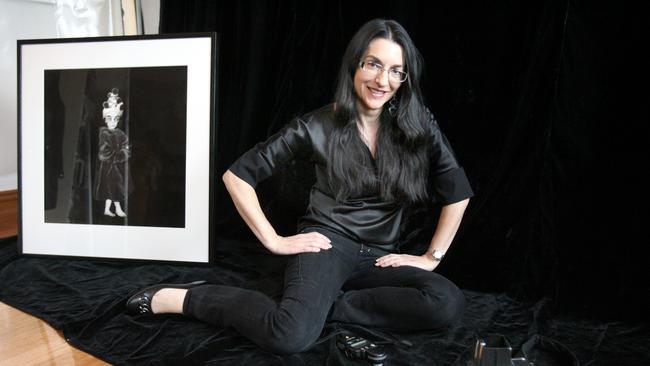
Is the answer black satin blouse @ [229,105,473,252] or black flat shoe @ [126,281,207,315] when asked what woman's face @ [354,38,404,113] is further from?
black flat shoe @ [126,281,207,315]

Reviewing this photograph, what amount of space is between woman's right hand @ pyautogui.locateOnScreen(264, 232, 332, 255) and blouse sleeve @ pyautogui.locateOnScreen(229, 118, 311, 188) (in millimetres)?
209

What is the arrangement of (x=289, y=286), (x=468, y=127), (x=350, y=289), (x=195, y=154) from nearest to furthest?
(x=289, y=286)
(x=350, y=289)
(x=468, y=127)
(x=195, y=154)

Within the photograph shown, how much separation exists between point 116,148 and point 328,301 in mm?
1092

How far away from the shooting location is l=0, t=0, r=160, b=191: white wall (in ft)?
7.82

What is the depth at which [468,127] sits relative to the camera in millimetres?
1907

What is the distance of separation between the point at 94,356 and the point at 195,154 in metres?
0.85

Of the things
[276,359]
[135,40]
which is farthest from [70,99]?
[276,359]

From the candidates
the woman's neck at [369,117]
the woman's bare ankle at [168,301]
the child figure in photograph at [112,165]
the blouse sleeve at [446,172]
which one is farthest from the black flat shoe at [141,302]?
the blouse sleeve at [446,172]

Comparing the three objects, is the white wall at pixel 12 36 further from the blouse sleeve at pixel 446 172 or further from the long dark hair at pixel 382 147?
the blouse sleeve at pixel 446 172

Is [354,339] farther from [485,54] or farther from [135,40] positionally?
[135,40]

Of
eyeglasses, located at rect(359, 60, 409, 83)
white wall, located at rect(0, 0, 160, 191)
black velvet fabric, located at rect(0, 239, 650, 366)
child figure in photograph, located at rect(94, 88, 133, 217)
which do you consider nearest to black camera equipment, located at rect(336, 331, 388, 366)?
black velvet fabric, located at rect(0, 239, 650, 366)

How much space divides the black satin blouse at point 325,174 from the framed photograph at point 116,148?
1.33 ft

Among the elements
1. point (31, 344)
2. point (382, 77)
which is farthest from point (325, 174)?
point (31, 344)

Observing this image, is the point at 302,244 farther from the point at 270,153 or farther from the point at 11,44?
the point at 11,44
